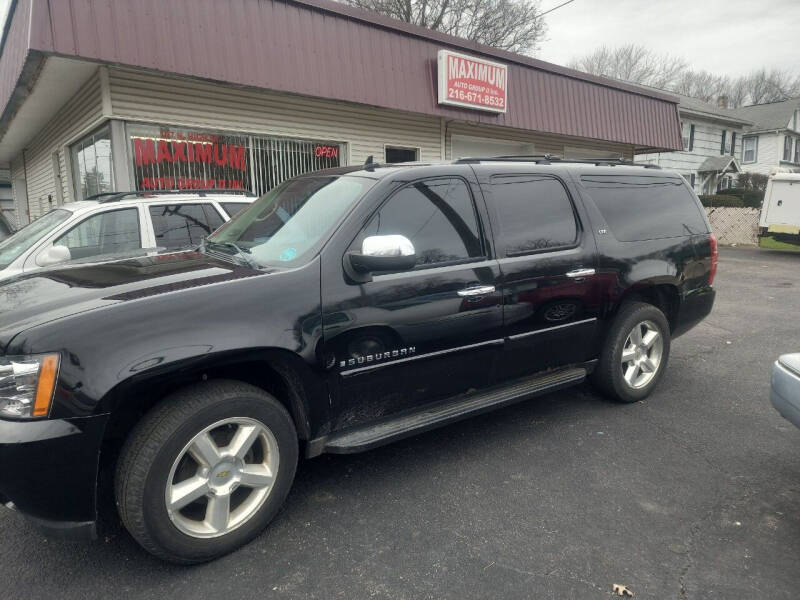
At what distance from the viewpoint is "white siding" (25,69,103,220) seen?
7.92 meters

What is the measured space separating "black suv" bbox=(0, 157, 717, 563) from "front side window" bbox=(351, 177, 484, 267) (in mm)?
11

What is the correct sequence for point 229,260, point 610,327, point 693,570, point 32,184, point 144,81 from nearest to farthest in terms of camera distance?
point 693,570
point 229,260
point 610,327
point 144,81
point 32,184

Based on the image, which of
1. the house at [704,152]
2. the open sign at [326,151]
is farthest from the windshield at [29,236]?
the house at [704,152]

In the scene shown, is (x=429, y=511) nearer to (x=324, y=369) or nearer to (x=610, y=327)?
(x=324, y=369)

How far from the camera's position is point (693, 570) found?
236 centimetres

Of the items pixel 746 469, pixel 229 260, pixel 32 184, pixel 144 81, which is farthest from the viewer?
pixel 32 184

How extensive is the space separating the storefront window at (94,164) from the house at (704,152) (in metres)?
24.2

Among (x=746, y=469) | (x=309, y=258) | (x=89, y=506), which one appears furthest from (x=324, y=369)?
(x=746, y=469)

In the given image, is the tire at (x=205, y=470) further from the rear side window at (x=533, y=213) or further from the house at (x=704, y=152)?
the house at (x=704, y=152)

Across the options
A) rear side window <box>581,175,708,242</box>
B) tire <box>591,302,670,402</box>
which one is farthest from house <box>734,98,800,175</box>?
tire <box>591,302,670,402</box>

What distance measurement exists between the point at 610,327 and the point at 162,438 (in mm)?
3206

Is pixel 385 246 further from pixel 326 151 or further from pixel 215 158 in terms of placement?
pixel 326 151

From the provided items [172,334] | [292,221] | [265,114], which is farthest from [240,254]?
[265,114]

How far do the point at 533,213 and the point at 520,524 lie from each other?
196 cm
